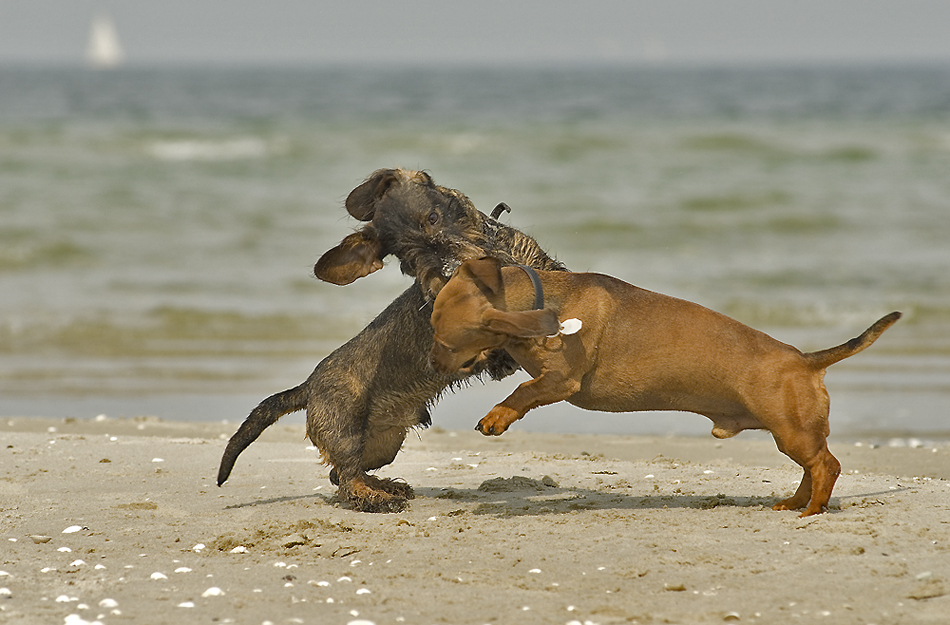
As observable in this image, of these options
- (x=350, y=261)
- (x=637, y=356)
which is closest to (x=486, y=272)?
(x=637, y=356)

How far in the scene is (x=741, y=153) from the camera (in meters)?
24.2

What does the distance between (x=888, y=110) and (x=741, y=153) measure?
16891mm

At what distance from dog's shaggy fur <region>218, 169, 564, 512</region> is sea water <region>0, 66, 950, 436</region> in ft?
8.17

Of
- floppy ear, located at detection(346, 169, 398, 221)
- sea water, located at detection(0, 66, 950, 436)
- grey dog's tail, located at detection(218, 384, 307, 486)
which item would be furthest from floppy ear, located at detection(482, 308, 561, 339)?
sea water, located at detection(0, 66, 950, 436)

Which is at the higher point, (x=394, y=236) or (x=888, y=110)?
(x=888, y=110)

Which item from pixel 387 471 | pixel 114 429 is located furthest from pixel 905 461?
pixel 114 429

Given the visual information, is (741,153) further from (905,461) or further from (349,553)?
(349,553)

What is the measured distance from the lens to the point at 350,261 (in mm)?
5473

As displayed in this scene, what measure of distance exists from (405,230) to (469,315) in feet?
2.97

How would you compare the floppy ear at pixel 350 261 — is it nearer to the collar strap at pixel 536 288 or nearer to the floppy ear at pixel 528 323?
the collar strap at pixel 536 288

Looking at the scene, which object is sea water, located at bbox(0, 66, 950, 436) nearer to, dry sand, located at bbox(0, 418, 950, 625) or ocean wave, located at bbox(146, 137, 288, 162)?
ocean wave, located at bbox(146, 137, 288, 162)

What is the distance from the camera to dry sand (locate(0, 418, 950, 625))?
3945mm

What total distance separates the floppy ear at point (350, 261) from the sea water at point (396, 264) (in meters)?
2.87

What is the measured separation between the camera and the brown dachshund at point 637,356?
468cm
